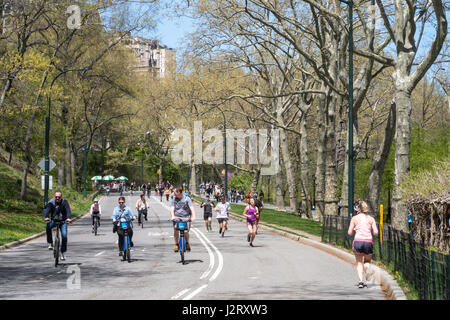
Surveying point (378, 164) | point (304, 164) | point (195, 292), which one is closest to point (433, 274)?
point (195, 292)

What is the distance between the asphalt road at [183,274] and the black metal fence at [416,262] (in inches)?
29.2

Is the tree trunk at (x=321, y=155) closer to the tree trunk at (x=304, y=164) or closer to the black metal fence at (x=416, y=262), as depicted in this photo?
the tree trunk at (x=304, y=164)

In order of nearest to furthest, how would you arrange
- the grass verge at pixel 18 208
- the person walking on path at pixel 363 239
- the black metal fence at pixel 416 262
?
the black metal fence at pixel 416 262
the person walking on path at pixel 363 239
the grass verge at pixel 18 208

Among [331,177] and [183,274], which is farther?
[331,177]

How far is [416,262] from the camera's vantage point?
11.1m

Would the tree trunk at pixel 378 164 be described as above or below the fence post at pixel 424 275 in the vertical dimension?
above

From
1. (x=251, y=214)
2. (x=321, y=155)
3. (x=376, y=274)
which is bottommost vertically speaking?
(x=376, y=274)

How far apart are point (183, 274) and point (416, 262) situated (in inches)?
209

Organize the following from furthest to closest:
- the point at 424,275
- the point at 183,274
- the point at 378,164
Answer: the point at 378,164, the point at 183,274, the point at 424,275

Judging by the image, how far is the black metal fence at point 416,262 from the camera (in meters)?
9.12

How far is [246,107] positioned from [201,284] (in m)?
56.3

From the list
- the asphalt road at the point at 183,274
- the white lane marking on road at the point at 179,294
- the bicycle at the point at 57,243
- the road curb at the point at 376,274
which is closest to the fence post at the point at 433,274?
the road curb at the point at 376,274

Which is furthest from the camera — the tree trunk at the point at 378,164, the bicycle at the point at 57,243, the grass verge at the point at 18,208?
the tree trunk at the point at 378,164

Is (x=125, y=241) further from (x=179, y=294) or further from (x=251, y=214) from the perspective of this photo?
(x=251, y=214)
